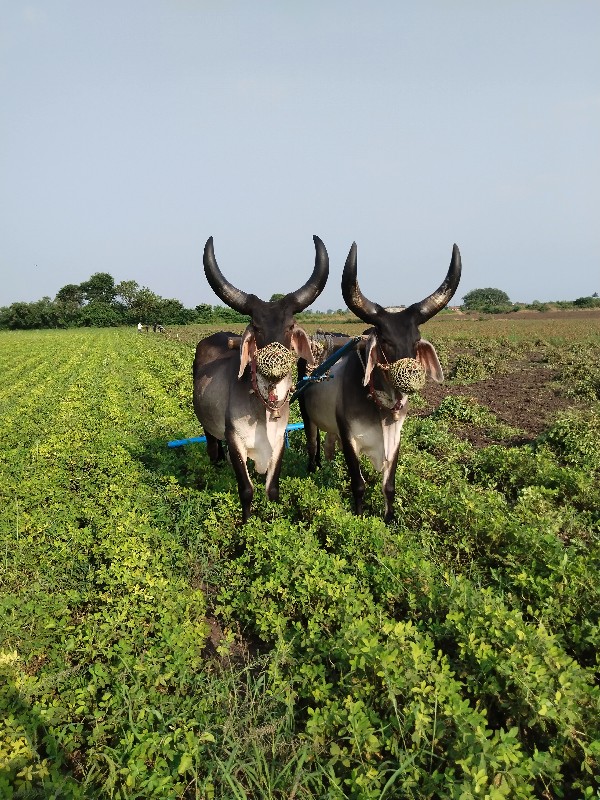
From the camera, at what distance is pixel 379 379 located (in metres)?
5.70

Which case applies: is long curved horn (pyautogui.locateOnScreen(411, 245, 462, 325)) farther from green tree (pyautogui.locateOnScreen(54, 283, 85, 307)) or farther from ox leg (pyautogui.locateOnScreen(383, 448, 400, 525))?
green tree (pyautogui.locateOnScreen(54, 283, 85, 307))

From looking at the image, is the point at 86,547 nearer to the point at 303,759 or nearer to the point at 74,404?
the point at 303,759

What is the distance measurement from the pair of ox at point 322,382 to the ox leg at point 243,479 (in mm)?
11

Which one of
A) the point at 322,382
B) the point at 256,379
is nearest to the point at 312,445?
the point at 322,382

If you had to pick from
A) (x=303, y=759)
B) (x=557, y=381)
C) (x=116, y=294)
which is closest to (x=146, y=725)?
(x=303, y=759)

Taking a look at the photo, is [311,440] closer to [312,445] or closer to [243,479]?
[312,445]

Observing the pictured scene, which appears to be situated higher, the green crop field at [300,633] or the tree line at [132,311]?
the tree line at [132,311]

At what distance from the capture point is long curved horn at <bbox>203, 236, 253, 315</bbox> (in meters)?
5.52

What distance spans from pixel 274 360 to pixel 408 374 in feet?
4.03

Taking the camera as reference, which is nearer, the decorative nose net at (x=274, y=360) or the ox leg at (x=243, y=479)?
the decorative nose net at (x=274, y=360)

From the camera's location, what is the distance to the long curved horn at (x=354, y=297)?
523 cm

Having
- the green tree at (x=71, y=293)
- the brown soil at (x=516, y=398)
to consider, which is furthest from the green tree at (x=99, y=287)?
the brown soil at (x=516, y=398)

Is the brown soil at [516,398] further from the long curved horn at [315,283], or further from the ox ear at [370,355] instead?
the long curved horn at [315,283]

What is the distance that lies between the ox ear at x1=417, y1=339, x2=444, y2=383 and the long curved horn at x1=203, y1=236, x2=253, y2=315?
1731 millimetres
